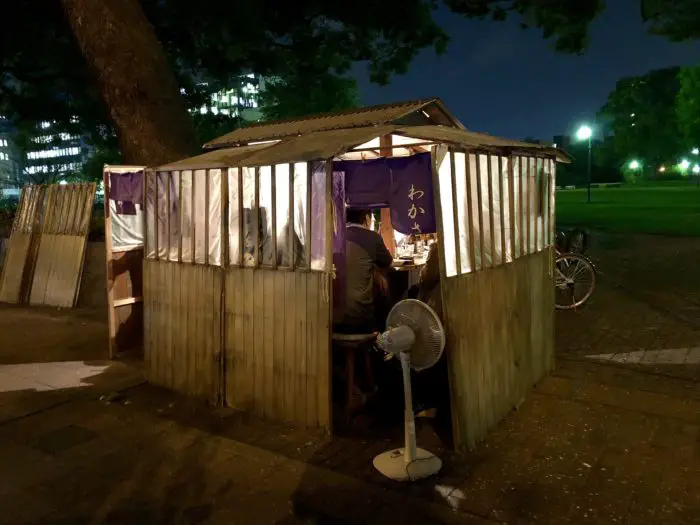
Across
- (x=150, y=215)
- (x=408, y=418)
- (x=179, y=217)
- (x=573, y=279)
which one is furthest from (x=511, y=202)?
(x=573, y=279)

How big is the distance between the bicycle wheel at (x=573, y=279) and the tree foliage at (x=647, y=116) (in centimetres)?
7626

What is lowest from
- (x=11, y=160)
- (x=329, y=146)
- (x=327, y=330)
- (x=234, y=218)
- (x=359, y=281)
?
(x=327, y=330)

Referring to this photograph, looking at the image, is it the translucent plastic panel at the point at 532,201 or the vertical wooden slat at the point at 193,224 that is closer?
the vertical wooden slat at the point at 193,224

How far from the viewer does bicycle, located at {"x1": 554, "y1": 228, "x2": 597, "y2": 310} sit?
11.1 meters

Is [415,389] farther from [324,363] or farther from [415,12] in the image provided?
[415,12]

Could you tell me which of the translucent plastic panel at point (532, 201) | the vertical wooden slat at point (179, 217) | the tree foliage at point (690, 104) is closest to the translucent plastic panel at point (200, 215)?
the vertical wooden slat at point (179, 217)

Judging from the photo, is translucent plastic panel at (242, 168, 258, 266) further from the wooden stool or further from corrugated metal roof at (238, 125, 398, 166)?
the wooden stool

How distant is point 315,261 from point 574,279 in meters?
7.21

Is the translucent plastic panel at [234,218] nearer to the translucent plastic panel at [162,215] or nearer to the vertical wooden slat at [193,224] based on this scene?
the vertical wooden slat at [193,224]

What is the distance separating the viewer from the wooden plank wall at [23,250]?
13.0 meters

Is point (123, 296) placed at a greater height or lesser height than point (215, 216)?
lesser

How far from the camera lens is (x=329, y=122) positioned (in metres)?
7.75

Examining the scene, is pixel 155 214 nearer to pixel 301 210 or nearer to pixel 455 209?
pixel 301 210

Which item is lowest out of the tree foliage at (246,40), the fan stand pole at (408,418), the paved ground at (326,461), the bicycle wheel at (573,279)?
the paved ground at (326,461)
